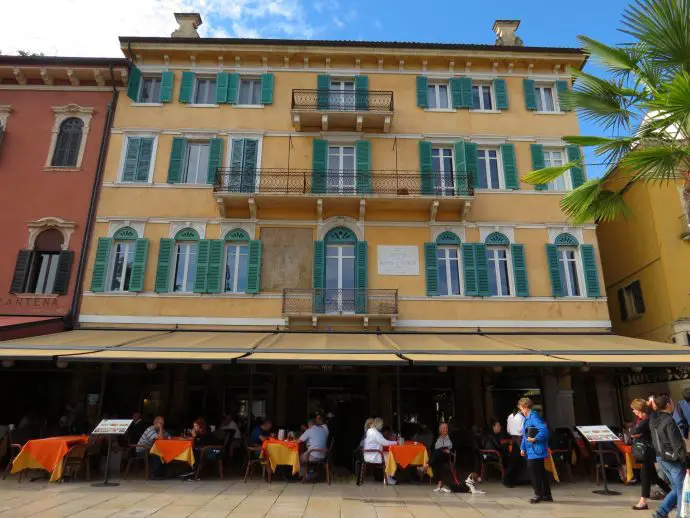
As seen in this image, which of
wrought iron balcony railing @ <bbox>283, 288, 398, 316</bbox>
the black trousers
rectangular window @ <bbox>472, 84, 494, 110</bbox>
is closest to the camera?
the black trousers

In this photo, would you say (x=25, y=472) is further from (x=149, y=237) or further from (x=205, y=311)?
(x=149, y=237)

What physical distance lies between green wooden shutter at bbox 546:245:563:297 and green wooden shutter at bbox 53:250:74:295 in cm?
1325

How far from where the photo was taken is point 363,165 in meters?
13.9

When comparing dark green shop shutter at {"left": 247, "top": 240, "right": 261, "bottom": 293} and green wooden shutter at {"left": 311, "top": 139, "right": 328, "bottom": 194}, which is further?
green wooden shutter at {"left": 311, "top": 139, "right": 328, "bottom": 194}

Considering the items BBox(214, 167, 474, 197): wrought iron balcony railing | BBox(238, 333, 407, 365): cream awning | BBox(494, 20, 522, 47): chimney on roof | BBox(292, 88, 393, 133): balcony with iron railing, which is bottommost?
BBox(238, 333, 407, 365): cream awning

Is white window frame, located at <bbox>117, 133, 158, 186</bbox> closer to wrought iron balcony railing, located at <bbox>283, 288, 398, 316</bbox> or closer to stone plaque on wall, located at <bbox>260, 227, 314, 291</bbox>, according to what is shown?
stone plaque on wall, located at <bbox>260, 227, 314, 291</bbox>

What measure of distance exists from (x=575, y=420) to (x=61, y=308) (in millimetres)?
14373

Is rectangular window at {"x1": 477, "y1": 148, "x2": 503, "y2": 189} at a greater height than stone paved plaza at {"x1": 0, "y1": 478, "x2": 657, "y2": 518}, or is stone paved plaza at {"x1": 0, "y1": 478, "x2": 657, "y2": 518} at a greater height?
rectangular window at {"x1": 477, "y1": 148, "x2": 503, "y2": 189}

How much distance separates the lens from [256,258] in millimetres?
13016

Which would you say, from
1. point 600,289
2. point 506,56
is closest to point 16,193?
point 506,56

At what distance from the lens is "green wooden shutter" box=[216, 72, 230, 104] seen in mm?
14625

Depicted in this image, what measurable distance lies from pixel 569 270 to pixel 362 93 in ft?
26.6

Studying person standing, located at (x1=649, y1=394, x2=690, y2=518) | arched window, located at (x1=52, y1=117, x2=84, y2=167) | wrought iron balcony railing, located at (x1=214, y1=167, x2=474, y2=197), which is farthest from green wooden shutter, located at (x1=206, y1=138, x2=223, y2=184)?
person standing, located at (x1=649, y1=394, x2=690, y2=518)

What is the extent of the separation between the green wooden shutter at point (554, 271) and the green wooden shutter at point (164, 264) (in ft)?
34.6
